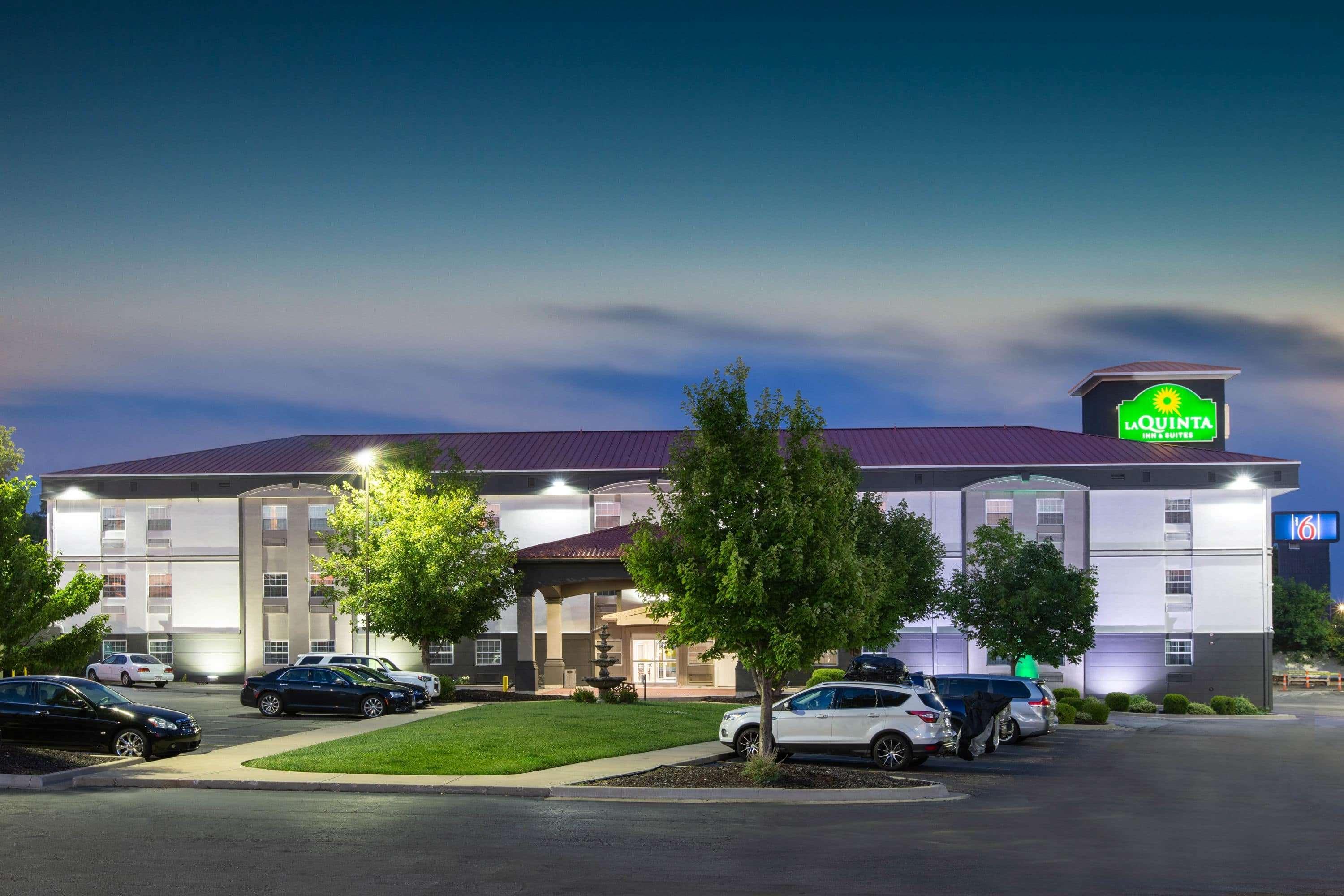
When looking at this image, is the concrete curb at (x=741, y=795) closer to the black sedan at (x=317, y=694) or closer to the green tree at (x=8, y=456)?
the black sedan at (x=317, y=694)

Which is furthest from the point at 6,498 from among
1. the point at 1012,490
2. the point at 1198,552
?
the point at 1198,552

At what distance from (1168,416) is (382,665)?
4338 centimetres

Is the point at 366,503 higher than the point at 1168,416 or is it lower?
lower

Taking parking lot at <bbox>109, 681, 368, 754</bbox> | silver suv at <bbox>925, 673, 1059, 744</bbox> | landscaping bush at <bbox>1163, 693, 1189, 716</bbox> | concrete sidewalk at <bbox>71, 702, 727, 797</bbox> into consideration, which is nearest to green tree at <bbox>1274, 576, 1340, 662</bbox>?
landscaping bush at <bbox>1163, 693, 1189, 716</bbox>

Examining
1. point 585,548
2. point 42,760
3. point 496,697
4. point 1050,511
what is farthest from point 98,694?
point 1050,511

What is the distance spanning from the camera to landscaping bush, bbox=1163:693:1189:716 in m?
52.3

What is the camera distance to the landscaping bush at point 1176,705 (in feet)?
172

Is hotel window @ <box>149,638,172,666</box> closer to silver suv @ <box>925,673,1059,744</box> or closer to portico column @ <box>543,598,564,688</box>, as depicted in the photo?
portico column @ <box>543,598,564,688</box>

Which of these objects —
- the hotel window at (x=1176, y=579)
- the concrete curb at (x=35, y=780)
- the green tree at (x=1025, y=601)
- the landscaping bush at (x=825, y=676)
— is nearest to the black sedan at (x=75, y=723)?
the concrete curb at (x=35, y=780)

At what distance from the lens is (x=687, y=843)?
16.0 metres

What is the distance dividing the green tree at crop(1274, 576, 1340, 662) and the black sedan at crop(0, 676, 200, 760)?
3612 inches

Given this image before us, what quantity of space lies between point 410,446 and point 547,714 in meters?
19.1

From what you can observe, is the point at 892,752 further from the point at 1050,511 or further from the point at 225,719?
the point at 1050,511

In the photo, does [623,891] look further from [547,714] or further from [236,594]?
[236,594]
